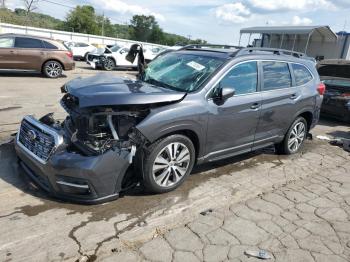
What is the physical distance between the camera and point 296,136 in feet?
21.8

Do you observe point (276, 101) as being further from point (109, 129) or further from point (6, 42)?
point (6, 42)

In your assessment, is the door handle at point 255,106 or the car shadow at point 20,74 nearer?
the door handle at point 255,106

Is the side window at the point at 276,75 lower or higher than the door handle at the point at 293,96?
higher

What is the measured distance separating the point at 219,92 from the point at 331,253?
2.29m

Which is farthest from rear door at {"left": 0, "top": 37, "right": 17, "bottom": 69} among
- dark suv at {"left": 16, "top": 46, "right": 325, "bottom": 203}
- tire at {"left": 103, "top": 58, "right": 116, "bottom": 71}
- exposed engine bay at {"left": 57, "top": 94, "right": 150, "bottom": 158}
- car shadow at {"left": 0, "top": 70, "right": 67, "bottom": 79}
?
exposed engine bay at {"left": 57, "top": 94, "right": 150, "bottom": 158}

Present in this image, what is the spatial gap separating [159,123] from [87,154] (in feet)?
2.90

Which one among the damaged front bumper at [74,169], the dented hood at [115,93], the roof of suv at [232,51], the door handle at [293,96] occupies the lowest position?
the damaged front bumper at [74,169]

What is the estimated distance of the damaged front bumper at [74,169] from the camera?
391cm

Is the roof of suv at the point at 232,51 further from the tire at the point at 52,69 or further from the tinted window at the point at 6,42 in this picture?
the tinted window at the point at 6,42

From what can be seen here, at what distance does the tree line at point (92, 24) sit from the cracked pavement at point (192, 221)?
45369mm

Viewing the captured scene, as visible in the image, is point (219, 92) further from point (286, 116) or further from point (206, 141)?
point (286, 116)

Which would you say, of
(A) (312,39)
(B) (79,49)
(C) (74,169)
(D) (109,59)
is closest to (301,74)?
(C) (74,169)

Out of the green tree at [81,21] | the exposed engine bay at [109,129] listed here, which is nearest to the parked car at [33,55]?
the exposed engine bay at [109,129]

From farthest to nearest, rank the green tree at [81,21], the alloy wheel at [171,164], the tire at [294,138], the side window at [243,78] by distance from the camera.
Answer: the green tree at [81,21] < the tire at [294,138] < the side window at [243,78] < the alloy wheel at [171,164]
